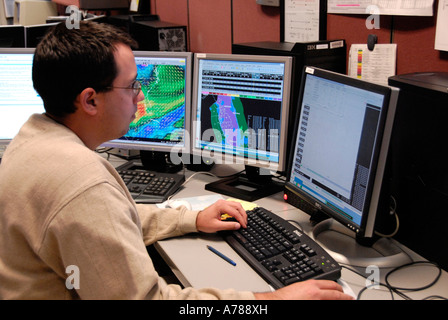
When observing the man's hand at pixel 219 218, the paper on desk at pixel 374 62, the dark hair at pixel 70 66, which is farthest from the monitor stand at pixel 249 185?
the dark hair at pixel 70 66

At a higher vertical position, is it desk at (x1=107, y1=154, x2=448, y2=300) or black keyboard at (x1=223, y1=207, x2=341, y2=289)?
black keyboard at (x1=223, y1=207, x2=341, y2=289)

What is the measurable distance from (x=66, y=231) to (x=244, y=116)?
93 centimetres

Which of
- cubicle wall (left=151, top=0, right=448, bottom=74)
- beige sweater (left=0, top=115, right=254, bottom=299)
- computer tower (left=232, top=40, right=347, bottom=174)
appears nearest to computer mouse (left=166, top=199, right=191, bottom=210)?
computer tower (left=232, top=40, right=347, bottom=174)

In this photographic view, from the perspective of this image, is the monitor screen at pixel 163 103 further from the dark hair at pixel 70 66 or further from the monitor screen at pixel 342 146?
the dark hair at pixel 70 66

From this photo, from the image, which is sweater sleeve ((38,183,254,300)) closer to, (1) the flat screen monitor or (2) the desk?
(2) the desk

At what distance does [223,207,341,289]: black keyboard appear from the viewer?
1.15 metres

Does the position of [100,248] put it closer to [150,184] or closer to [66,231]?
[66,231]

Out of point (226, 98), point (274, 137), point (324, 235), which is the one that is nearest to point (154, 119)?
point (226, 98)

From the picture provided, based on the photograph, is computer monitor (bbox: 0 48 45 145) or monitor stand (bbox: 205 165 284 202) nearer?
monitor stand (bbox: 205 165 284 202)

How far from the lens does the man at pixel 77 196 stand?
3.06 ft

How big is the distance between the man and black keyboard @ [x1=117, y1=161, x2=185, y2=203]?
1.79ft

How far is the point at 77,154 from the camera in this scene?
100cm

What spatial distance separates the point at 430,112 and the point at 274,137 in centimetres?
58
